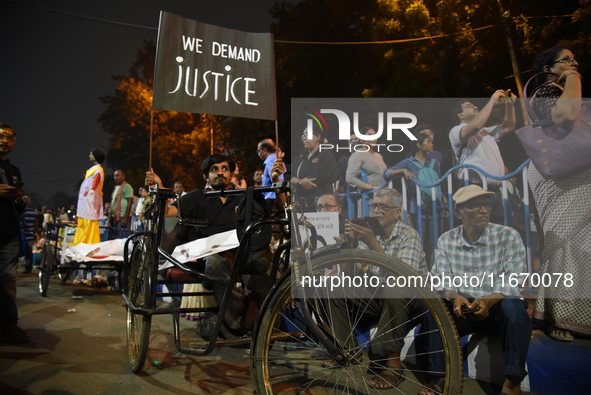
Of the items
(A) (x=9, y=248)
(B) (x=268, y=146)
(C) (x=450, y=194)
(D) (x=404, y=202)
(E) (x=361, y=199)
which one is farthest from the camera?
(B) (x=268, y=146)

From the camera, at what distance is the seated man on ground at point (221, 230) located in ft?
8.66

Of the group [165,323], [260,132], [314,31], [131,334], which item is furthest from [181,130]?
[131,334]

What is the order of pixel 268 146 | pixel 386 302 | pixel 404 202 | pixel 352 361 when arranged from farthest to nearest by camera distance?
pixel 268 146 → pixel 404 202 → pixel 386 302 → pixel 352 361

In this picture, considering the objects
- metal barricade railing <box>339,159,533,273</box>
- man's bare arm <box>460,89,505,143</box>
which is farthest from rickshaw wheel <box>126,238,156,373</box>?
man's bare arm <box>460,89,505,143</box>

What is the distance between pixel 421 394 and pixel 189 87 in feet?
9.41

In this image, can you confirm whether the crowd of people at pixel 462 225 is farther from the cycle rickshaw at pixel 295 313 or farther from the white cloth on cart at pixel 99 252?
the white cloth on cart at pixel 99 252

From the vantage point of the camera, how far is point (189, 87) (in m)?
3.39

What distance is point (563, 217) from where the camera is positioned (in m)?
2.70

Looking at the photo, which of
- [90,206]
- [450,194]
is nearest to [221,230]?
[450,194]

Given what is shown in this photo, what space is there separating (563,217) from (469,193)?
0.61 metres

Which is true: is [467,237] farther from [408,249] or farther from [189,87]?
[189,87]

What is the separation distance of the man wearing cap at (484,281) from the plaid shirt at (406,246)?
0.19 m

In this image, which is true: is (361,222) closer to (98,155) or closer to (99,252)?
(99,252)

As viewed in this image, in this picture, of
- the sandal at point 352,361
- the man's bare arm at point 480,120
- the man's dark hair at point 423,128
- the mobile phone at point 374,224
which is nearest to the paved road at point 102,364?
the sandal at point 352,361
